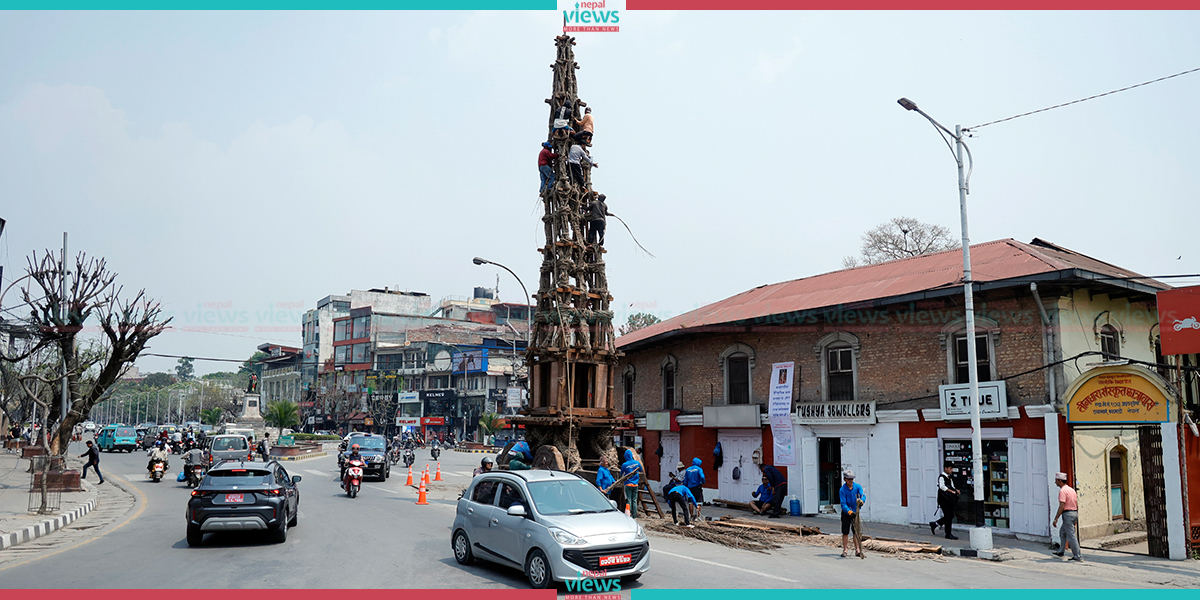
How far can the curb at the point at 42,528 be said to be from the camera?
564 inches

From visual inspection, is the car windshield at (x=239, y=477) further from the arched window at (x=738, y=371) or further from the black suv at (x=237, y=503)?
the arched window at (x=738, y=371)

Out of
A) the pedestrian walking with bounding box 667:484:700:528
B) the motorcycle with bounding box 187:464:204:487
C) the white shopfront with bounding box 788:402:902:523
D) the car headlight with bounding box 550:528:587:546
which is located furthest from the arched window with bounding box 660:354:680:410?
the car headlight with bounding box 550:528:587:546

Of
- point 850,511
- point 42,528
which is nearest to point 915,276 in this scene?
point 850,511

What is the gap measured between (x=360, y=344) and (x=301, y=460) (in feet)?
167

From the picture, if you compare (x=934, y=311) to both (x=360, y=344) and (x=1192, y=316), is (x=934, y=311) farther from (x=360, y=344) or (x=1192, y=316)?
(x=360, y=344)

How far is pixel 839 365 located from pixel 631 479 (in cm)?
737

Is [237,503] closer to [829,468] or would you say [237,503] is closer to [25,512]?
[25,512]

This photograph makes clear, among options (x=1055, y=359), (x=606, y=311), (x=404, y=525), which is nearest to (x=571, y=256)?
(x=606, y=311)

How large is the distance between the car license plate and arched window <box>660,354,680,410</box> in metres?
18.4

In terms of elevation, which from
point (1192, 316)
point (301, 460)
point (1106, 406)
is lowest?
point (301, 460)

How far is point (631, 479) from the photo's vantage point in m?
18.7

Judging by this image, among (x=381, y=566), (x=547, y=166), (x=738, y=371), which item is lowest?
(x=381, y=566)

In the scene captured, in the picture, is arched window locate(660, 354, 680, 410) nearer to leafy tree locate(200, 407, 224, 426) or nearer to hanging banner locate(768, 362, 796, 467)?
hanging banner locate(768, 362, 796, 467)

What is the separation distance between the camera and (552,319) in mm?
22859
